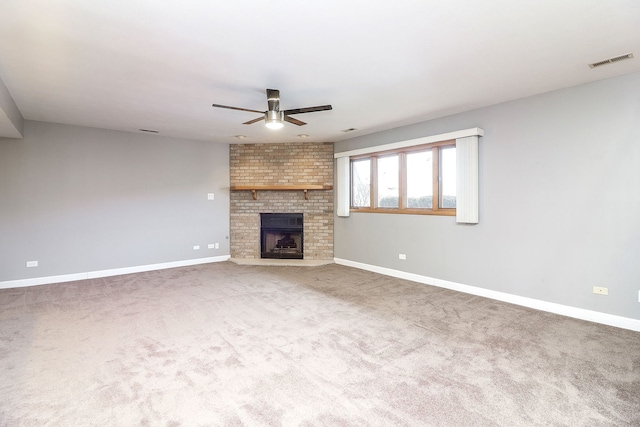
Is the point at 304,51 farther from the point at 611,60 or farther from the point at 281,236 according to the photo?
the point at 281,236

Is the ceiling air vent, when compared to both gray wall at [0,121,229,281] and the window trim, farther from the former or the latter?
gray wall at [0,121,229,281]

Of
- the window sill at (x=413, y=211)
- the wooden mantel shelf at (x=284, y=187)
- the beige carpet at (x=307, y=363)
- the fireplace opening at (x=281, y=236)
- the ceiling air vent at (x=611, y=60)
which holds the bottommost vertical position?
the beige carpet at (x=307, y=363)

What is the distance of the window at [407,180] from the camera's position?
4906mm

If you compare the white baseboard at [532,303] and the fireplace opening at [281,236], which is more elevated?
the fireplace opening at [281,236]

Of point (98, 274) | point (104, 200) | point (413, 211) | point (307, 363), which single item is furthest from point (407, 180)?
point (98, 274)

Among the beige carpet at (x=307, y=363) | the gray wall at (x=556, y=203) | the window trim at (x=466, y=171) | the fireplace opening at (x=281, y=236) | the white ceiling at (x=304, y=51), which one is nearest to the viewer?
the beige carpet at (x=307, y=363)

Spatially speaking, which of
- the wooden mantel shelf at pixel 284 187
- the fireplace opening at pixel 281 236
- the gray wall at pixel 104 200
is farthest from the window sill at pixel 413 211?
the gray wall at pixel 104 200

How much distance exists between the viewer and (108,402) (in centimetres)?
204

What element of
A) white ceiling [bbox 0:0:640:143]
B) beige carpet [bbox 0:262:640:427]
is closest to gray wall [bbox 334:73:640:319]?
white ceiling [bbox 0:0:640:143]

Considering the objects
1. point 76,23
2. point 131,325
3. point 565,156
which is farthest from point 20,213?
point 565,156

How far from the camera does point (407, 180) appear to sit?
216 inches

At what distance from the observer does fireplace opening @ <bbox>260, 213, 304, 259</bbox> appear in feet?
23.2

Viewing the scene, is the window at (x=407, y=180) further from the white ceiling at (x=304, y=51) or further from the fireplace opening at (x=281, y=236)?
the fireplace opening at (x=281, y=236)

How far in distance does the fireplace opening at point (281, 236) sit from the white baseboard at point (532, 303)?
83.6 inches
